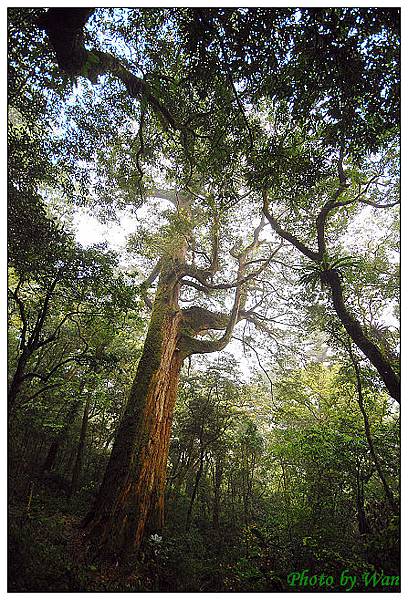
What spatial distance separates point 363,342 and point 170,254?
4.49 meters

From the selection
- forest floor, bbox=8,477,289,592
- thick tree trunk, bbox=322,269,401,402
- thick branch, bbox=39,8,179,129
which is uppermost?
thick branch, bbox=39,8,179,129

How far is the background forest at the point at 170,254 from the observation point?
3.26m

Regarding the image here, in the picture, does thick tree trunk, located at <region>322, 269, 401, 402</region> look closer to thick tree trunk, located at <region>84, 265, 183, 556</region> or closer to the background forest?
the background forest

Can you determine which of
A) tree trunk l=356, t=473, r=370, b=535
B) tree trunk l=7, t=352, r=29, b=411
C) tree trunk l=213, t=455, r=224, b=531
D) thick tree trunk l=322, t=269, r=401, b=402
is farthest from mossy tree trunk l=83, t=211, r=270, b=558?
tree trunk l=356, t=473, r=370, b=535

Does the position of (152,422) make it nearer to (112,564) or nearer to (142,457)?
(142,457)

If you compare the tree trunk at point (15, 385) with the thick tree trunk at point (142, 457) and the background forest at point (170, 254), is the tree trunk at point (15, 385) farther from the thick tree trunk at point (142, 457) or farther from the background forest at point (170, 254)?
the thick tree trunk at point (142, 457)

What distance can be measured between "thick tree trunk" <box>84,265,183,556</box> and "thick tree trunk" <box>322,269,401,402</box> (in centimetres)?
328

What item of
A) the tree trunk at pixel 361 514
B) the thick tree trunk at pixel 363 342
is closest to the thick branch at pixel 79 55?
the thick tree trunk at pixel 363 342

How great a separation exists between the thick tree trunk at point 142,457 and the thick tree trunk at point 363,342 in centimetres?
328

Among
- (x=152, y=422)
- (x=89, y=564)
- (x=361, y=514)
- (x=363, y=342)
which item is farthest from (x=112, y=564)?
(x=363, y=342)

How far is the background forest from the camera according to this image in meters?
3.26

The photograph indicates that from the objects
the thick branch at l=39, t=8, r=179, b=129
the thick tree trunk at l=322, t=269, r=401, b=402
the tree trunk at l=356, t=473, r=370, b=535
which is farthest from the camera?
the tree trunk at l=356, t=473, r=370, b=535

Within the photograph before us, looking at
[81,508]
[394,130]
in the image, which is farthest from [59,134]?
[81,508]

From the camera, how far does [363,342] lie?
12.4 feet
